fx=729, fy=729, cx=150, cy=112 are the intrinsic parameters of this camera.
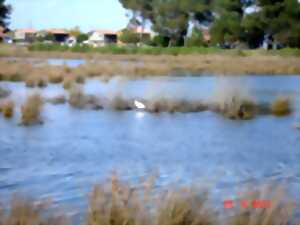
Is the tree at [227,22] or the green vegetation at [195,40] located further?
the green vegetation at [195,40]

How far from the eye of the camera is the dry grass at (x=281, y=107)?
22295mm

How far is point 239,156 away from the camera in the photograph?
1405cm

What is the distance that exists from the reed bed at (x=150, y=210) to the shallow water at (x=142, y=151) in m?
1.91

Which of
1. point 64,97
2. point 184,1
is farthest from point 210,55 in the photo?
point 64,97

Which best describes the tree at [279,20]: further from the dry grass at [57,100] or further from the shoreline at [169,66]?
the dry grass at [57,100]

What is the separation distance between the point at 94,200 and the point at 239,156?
819cm

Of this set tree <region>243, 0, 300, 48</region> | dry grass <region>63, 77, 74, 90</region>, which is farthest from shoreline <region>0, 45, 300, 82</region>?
tree <region>243, 0, 300, 48</region>

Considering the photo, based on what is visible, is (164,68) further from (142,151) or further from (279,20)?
(142,151)

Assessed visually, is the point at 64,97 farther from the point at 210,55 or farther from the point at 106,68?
the point at 210,55

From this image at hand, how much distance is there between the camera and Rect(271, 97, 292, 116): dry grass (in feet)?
73.1

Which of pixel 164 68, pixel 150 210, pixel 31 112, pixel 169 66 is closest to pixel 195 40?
pixel 169 66
